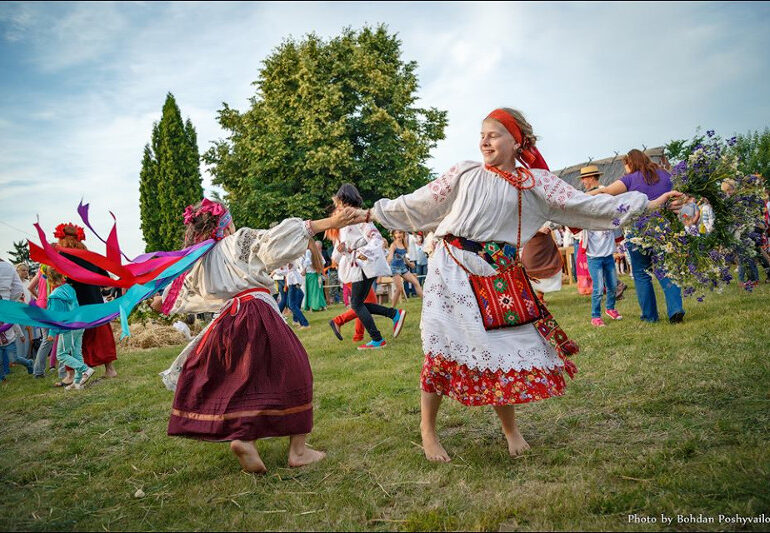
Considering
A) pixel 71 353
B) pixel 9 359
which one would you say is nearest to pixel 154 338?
pixel 9 359

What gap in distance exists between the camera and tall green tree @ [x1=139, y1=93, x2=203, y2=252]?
2986 cm

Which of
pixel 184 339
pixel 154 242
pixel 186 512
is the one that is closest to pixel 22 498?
pixel 186 512

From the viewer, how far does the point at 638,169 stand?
629 centimetres

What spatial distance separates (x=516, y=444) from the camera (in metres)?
3.31

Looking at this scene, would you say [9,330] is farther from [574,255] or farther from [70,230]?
[574,255]

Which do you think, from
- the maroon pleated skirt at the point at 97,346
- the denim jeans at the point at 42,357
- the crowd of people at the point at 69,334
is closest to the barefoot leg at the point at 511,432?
the crowd of people at the point at 69,334

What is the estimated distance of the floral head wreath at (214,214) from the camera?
3.90 metres

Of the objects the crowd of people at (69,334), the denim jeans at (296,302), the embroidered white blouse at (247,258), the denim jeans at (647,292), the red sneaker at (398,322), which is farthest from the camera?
the denim jeans at (296,302)

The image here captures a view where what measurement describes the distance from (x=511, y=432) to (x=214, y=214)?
7.92 feet

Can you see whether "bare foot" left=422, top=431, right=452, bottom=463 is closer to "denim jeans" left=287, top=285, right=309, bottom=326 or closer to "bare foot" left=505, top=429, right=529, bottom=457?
"bare foot" left=505, top=429, right=529, bottom=457

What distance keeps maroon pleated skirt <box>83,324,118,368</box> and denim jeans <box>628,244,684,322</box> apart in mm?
6710

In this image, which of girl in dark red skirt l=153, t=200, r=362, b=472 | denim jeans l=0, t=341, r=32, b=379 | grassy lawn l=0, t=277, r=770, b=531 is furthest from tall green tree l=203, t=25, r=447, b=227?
girl in dark red skirt l=153, t=200, r=362, b=472

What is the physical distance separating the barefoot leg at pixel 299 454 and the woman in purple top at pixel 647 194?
162 inches

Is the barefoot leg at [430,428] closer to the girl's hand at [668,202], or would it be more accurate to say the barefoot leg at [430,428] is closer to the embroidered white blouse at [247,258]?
the embroidered white blouse at [247,258]
